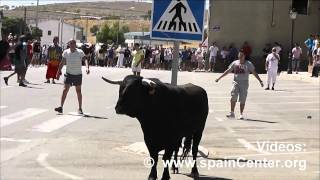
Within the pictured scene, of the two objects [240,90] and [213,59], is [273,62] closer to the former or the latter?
[240,90]

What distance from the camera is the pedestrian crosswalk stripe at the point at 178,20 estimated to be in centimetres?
720

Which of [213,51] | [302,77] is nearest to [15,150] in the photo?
[302,77]

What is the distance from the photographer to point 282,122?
15.9m

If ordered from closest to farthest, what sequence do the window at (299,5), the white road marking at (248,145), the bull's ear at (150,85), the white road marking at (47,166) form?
the bull's ear at (150,85) < the white road marking at (47,166) < the white road marking at (248,145) < the window at (299,5)

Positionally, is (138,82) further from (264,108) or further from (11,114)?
(264,108)

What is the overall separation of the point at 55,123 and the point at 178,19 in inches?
→ 287

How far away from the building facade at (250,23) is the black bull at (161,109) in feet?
120

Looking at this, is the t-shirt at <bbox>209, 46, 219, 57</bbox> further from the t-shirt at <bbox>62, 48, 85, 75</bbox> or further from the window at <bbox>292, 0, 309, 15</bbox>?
the t-shirt at <bbox>62, 48, 85, 75</bbox>

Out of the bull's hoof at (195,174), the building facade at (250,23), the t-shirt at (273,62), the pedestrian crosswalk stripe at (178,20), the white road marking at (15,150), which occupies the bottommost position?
the white road marking at (15,150)

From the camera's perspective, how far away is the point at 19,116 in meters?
14.8

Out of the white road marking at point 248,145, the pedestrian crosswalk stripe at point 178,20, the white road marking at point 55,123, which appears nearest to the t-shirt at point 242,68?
the white road marking at point 248,145

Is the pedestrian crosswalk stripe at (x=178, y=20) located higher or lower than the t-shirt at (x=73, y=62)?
higher

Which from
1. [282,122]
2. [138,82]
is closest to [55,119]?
[282,122]

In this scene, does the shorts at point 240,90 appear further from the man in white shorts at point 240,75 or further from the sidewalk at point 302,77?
the sidewalk at point 302,77
